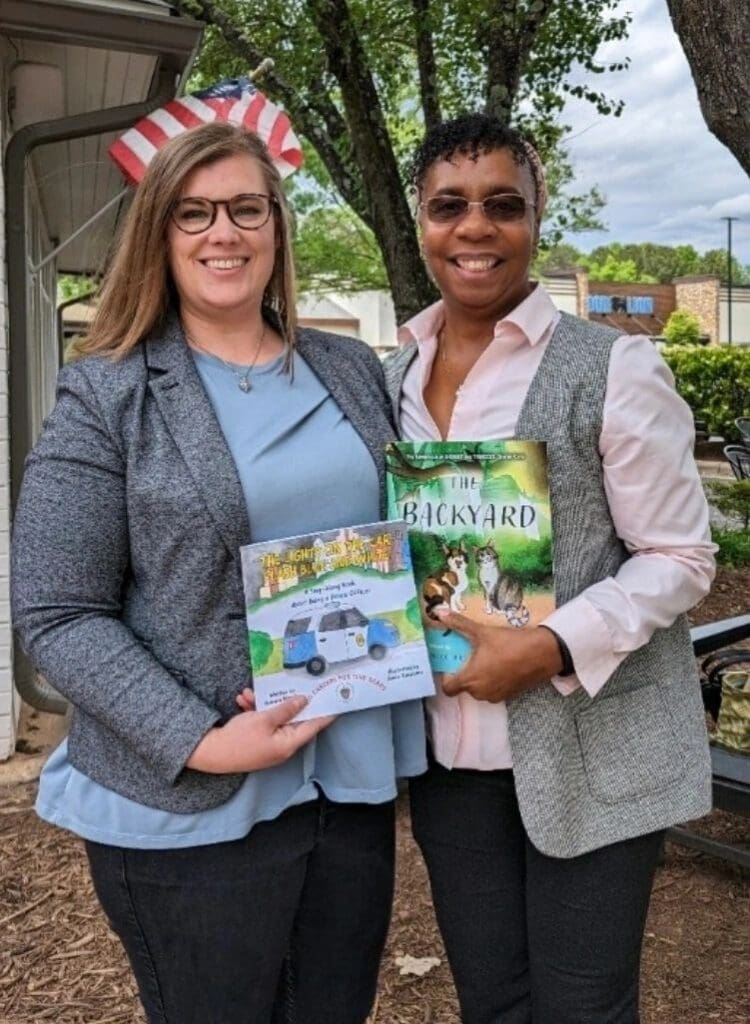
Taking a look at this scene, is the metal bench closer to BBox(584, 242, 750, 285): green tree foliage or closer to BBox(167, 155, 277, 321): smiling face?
BBox(167, 155, 277, 321): smiling face

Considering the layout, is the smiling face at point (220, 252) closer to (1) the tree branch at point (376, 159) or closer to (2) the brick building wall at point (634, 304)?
(1) the tree branch at point (376, 159)

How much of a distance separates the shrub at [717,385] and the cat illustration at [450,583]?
864 inches

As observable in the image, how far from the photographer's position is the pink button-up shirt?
173cm

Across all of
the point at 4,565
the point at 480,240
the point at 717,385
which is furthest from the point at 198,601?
the point at 717,385

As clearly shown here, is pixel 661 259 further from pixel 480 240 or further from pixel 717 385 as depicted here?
pixel 480 240

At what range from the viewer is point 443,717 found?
191 centimetres

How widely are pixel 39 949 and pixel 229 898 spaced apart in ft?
6.53

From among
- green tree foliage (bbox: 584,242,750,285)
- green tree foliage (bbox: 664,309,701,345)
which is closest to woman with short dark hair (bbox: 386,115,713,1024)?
green tree foliage (bbox: 664,309,701,345)

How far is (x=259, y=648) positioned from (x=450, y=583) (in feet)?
→ 1.12

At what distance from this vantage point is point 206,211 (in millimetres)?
1771

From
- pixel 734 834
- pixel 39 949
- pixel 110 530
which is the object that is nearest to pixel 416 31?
pixel 734 834

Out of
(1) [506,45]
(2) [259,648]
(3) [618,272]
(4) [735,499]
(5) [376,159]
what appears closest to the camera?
(2) [259,648]

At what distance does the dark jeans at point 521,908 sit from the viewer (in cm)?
185

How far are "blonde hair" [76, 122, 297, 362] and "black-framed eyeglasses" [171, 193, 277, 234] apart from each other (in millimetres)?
18
